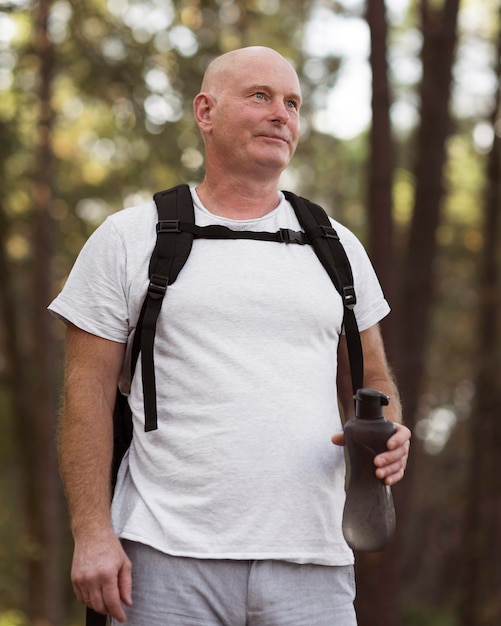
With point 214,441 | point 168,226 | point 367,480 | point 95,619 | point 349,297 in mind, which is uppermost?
point 168,226

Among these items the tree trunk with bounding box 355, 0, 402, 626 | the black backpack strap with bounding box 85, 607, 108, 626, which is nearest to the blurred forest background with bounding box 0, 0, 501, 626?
the tree trunk with bounding box 355, 0, 402, 626

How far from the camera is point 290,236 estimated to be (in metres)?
3.12

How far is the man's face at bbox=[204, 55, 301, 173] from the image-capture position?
3141 millimetres

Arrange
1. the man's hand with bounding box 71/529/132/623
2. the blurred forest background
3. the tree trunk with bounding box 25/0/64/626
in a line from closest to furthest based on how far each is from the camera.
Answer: the man's hand with bounding box 71/529/132/623 < the blurred forest background < the tree trunk with bounding box 25/0/64/626

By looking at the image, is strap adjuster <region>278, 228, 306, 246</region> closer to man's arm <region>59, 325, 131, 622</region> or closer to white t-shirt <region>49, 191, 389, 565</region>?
white t-shirt <region>49, 191, 389, 565</region>

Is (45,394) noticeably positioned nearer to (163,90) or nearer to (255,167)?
(163,90)

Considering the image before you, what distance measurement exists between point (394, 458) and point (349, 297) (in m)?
0.56

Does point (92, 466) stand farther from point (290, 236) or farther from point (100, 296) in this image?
point (290, 236)

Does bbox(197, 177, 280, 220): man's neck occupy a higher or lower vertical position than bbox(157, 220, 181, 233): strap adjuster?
higher

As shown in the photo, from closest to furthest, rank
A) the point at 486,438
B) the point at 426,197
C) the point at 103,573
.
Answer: the point at 103,573 → the point at 426,197 → the point at 486,438

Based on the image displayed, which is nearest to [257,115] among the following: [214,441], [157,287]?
[157,287]

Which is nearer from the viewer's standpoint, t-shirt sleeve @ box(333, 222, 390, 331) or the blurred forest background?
t-shirt sleeve @ box(333, 222, 390, 331)

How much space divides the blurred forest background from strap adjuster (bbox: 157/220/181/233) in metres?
5.27

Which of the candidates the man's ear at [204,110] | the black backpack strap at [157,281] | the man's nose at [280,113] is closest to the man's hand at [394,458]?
the black backpack strap at [157,281]
